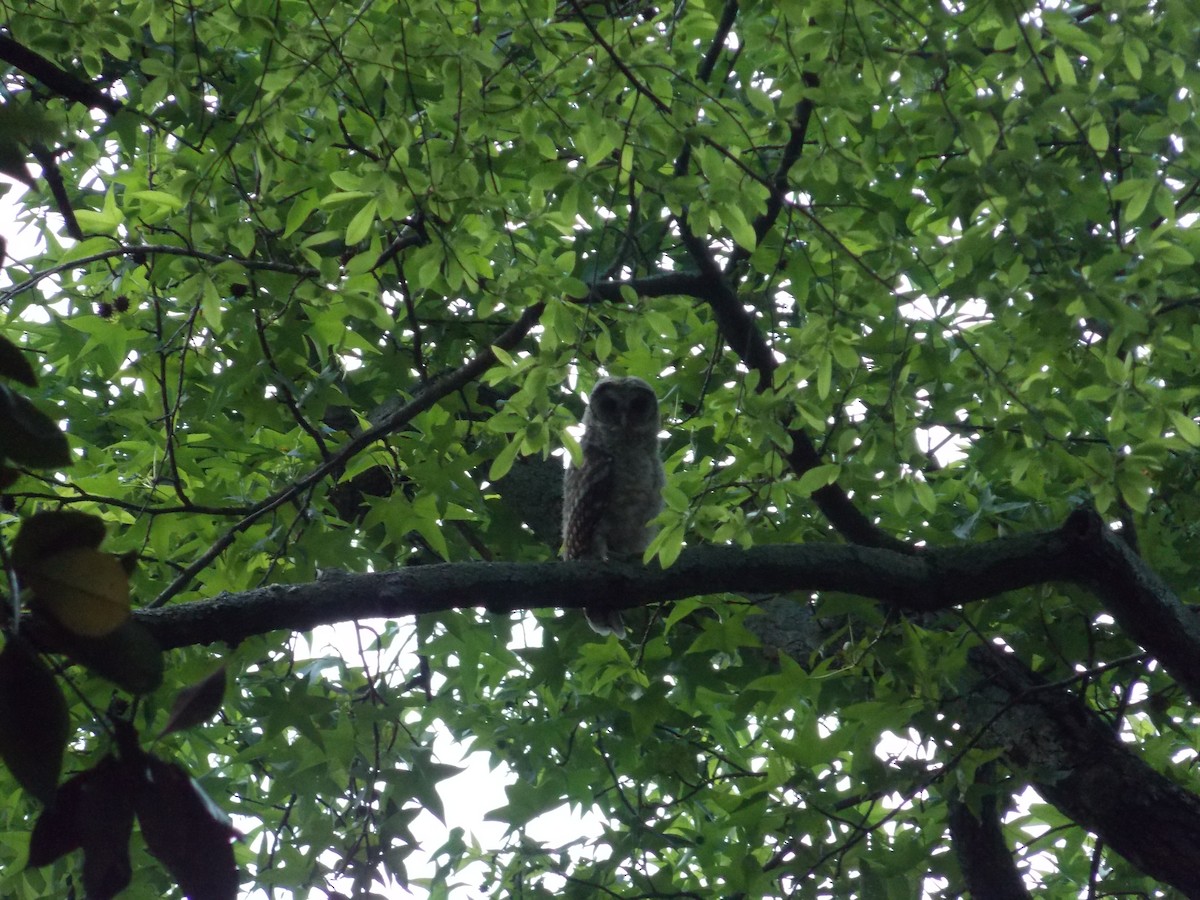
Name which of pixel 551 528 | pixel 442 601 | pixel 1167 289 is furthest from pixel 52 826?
pixel 551 528

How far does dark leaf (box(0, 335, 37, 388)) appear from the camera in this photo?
2.41 feet

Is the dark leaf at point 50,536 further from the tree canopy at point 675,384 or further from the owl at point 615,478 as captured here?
the owl at point 615,478

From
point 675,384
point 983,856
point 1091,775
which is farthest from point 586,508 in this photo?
point 1091,775

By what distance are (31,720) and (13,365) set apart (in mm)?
234

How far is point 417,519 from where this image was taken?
323 centimetres

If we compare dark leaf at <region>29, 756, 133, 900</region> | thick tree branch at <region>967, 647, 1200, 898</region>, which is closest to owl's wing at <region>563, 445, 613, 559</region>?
thick tree branch at <region>967, 647, 1200, 898</region>

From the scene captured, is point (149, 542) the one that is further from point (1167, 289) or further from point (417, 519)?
point (1167, 289)

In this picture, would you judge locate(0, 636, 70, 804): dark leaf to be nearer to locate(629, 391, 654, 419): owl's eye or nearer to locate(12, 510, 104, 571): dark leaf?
locate(12, 510, 104, 571): dark leaf

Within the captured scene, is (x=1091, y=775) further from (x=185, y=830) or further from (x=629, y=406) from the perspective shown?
(x=185, y=830)

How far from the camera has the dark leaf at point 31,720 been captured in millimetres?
689

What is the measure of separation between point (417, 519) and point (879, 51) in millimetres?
1766

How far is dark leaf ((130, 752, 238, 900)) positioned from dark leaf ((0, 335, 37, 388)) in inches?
10.7

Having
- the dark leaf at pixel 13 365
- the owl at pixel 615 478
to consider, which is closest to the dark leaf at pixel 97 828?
the dark leaf at pixel 13 365

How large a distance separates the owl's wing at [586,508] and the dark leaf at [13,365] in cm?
382
